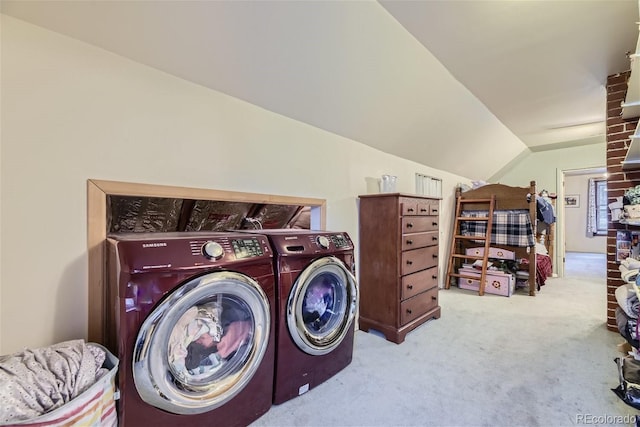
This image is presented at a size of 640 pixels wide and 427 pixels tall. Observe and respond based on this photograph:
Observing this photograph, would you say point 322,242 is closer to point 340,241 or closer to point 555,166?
point 340,241

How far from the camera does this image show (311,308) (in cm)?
173

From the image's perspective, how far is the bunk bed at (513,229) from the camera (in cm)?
370

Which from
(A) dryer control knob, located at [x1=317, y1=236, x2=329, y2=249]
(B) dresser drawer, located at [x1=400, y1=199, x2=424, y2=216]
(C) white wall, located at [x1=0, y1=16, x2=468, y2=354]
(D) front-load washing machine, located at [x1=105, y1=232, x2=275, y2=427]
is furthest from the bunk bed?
(C) white wall, located at [x1=0, y1=16, x2=468, y2=354]

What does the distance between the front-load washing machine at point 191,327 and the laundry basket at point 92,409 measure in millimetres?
34

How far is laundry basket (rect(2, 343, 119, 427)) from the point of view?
2.72 ft

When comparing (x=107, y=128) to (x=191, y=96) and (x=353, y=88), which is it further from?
(x=353, y=88)

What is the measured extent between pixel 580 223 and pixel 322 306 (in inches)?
386

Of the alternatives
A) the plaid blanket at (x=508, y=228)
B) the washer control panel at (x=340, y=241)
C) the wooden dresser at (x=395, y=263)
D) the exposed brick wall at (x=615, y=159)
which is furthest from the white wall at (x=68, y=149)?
the plaid blanket at (x=508, y=228)

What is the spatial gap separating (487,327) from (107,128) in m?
3.24

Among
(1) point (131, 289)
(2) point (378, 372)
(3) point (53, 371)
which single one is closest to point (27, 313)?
(3) point (53, 371)

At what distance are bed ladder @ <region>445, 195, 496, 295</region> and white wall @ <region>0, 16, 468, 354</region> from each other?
142 inches

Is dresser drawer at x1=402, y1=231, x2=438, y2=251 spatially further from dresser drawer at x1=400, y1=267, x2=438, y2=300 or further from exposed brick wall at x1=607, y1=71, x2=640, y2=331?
exposed brick wall at x1=607, y1=71, x2=640, y2=331

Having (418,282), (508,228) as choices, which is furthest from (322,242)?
(508,228)

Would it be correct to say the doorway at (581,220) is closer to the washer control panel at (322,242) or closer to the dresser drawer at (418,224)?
the dresser drawer at (418,224)
